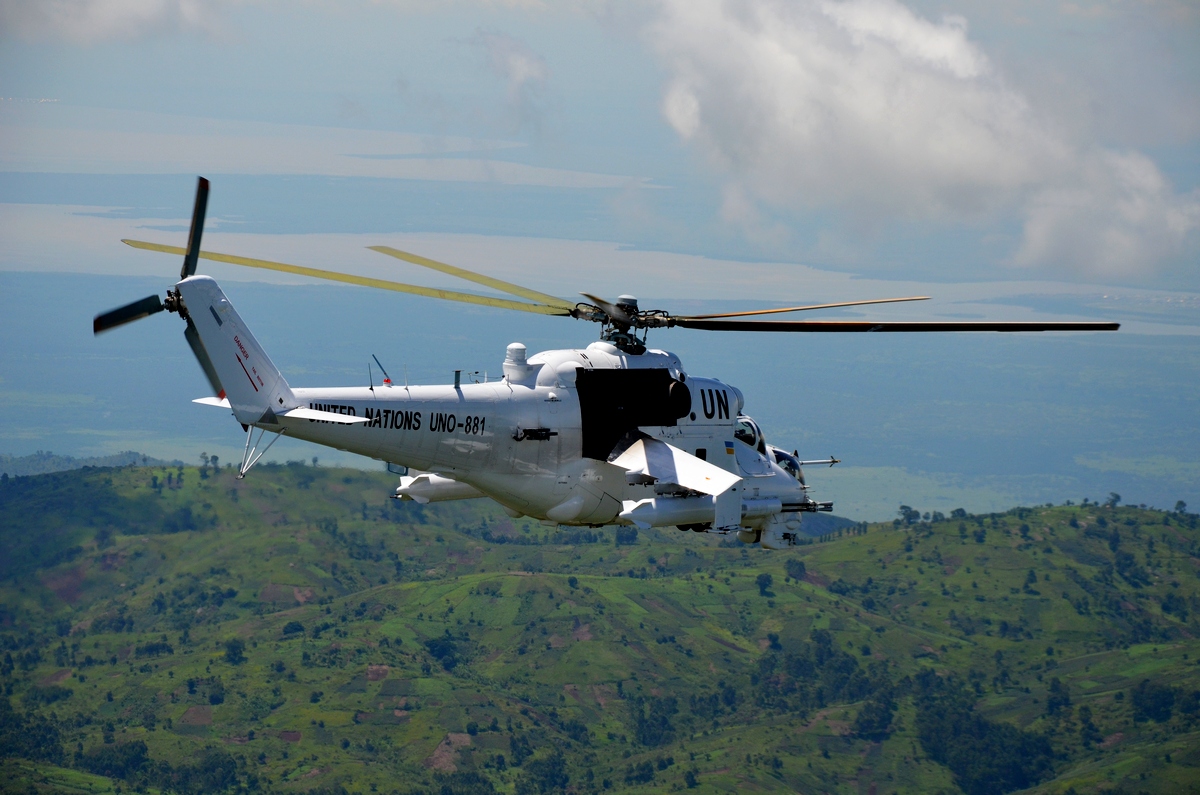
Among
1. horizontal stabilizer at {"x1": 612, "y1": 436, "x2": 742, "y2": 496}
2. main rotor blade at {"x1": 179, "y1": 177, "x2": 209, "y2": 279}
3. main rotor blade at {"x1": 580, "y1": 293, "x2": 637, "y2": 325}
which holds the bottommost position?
→ horizontal stabilizer at {"x1": 612, "y1": 436, "x2": 742, "y2": 496}

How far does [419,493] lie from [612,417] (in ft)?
24.6

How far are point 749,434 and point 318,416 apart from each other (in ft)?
60.4

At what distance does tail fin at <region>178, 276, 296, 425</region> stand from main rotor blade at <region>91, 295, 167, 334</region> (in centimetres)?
150

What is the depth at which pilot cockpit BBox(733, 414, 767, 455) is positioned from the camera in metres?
52.4

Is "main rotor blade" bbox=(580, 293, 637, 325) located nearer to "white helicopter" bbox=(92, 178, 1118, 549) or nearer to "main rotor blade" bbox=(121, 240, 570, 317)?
"white helicopter" bbox=(92, 178, 1118, 549)

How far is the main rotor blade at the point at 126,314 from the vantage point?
121 feet

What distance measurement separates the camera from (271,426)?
42156 mm

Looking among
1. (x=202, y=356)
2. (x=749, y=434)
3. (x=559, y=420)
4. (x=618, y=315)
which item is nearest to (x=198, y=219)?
(x=202, y=356)

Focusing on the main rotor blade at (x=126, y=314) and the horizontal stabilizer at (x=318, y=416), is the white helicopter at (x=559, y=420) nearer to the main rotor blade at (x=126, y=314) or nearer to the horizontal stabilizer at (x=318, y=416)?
the horizontal stabilizer at (x=318, y=416)

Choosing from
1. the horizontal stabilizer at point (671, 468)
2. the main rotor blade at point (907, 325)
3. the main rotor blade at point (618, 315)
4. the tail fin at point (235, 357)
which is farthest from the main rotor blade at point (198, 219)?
the horizontal stabilizer at point (671, 468)

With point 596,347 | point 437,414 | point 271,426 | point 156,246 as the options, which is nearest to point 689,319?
point 596,347

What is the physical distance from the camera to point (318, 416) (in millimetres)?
41875

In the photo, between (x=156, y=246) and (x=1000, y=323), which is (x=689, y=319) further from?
(x=156, y=246)

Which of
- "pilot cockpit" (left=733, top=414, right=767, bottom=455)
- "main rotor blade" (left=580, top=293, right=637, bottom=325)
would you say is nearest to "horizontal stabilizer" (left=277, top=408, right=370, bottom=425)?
"main rotor blade" (left=580, top=293, right=637, bottom=325)
